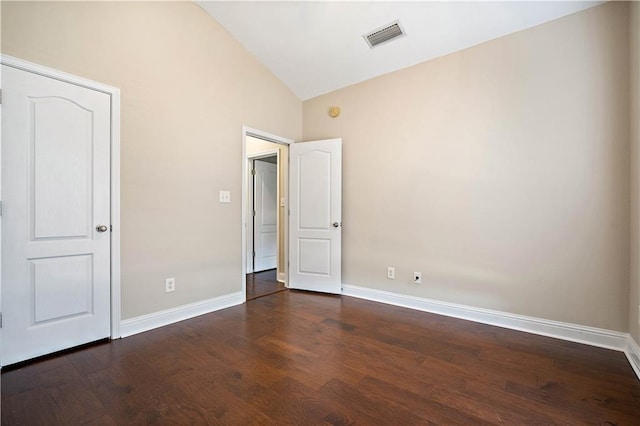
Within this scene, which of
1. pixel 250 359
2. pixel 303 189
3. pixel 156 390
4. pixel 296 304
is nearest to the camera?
pixel 156 390

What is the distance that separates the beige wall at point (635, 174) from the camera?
2.12 metres

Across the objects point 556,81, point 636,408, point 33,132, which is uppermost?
point 556,81

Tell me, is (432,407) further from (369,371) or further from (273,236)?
(273,236)

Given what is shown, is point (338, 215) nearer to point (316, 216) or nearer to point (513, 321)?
point (316, 216)

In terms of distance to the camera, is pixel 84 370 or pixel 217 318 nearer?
pixel 84 370

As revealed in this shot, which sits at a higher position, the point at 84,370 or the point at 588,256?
the point at 588,256

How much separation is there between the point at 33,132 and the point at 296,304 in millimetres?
2761

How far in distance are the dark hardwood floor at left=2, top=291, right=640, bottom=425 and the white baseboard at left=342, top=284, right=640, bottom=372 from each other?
10cm

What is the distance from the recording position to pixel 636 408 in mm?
1629

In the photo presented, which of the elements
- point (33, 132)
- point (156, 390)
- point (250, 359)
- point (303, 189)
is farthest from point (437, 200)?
point (33, 132)

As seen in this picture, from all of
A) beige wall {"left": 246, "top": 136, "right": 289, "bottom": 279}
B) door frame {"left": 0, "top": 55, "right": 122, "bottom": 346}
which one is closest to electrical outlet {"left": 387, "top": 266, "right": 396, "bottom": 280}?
beige wall {"left": 246, "top": 136, "right": 289, "bottom": 279}

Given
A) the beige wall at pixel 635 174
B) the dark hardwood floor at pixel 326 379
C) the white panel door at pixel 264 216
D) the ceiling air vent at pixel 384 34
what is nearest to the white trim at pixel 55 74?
the dark hardwood floor at pixel 326 379

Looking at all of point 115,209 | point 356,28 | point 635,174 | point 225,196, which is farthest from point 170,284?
point 635,174

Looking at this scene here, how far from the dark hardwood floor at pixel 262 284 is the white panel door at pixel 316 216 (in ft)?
0.94
